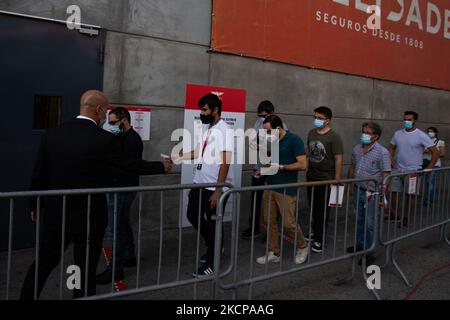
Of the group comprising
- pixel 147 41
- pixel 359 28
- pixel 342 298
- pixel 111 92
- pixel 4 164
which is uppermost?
pixel 359 28

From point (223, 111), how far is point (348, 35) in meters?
3.46

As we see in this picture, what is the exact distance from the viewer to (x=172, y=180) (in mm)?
6535

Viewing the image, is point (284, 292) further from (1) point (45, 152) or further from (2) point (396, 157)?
(2) point (396, 157)

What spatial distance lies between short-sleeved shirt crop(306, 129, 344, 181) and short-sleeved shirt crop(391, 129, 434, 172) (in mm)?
2029

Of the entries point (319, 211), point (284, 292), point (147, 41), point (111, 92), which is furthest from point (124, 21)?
point (284, 292)

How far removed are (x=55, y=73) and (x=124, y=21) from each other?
110cm

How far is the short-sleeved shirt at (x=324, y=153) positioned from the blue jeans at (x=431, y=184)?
1.05m

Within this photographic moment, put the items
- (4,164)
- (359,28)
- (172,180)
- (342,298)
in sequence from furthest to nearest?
1. (359,28)
2. (172,180)
3. (4,164)
4. (342,298)

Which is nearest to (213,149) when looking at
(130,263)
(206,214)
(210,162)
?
(210,162)

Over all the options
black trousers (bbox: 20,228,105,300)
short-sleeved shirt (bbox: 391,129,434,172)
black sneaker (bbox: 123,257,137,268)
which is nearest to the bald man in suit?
black trousers (bbox: 20,228,105,300)

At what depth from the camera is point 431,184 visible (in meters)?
5.61

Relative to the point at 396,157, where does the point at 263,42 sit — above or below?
above

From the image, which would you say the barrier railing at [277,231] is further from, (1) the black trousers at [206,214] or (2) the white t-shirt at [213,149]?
(2) the white t-shirt at [213,149]

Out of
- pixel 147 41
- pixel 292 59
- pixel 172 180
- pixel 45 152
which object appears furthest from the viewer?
pixel 292 59
